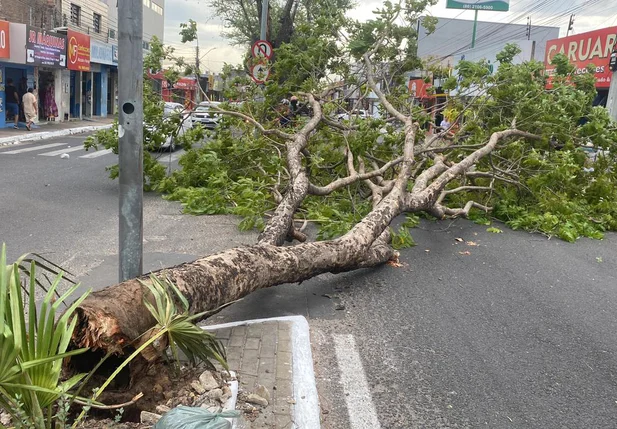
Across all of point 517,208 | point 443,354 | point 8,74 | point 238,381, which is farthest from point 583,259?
point 8,74

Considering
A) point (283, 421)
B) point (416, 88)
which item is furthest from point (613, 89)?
point (283, 421)

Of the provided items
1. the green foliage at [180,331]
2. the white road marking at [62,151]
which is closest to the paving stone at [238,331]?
the green foliage at [180,331]

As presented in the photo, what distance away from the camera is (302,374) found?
4.18 m

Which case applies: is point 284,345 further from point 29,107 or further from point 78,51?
point 78,51

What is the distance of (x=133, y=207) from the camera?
15.3 feet

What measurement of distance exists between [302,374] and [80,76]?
30.3 metres

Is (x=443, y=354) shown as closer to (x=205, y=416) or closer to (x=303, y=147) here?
(x=205, y=416)

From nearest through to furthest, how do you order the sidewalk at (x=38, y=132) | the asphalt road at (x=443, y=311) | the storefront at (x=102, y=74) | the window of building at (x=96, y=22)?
the asphalt road at (x=443, y=311), the sidewalk at (x=38, y=132), the storefront at (x=102, y=74), the window of building at (x=96, y=22)

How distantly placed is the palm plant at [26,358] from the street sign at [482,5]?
43.9 m

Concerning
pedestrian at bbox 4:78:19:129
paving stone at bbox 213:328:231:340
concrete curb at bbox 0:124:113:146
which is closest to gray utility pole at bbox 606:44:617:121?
concrete curb at bbox 0:124:113:146

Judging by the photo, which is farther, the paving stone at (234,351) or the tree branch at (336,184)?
the tree branch at (336,184)

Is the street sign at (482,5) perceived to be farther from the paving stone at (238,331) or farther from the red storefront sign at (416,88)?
the paving stone at (238,331)

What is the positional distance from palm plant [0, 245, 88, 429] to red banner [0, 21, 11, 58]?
2159cm

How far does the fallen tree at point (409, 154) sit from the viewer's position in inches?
361
